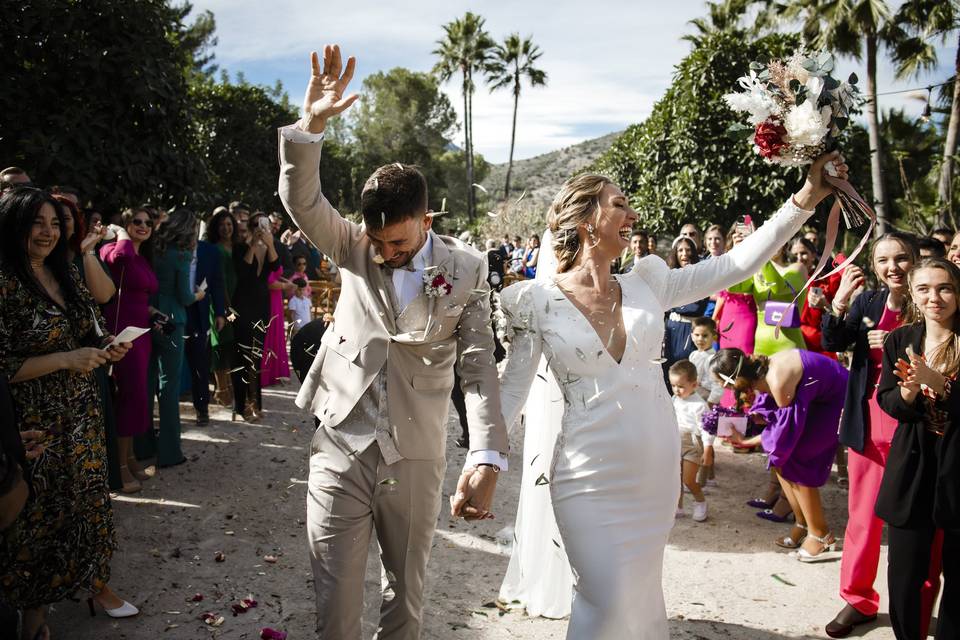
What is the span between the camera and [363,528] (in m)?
2.83

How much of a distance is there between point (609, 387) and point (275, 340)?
7.18 m

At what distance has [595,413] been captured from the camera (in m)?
2.88

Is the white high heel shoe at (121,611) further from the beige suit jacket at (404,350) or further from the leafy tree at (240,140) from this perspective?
the leafy tree at (240,140)

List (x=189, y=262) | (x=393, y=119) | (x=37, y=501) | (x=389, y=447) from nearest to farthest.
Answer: (x=389, y=447) → (x=37, y=501) → (x=189, y=262) → (x=393, y=119)

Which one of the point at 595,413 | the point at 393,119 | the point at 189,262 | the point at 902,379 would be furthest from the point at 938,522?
the point at 393,119

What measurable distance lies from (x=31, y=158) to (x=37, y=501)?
4.64m

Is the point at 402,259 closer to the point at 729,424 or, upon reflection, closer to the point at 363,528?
the point at 363,528

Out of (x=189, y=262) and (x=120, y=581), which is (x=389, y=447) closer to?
(x=120, y=581)

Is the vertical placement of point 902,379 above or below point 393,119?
below

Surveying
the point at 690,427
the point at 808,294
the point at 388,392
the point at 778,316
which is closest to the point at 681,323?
the point at 778,316

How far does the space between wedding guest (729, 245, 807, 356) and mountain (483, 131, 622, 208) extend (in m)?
51.6

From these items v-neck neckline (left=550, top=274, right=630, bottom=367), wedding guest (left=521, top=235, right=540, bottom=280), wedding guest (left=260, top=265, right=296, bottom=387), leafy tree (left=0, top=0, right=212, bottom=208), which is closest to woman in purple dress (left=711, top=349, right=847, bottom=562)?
v-neck neckline (left=550, top=274, right=630, bottom=367)

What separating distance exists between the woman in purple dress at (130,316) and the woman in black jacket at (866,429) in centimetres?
497

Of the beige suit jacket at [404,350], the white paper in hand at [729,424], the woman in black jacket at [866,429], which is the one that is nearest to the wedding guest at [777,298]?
the white paper in hand at [729,424]
